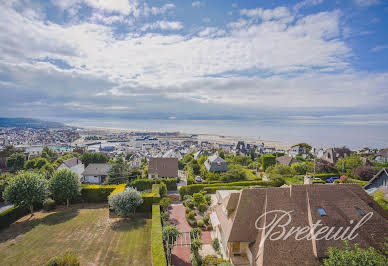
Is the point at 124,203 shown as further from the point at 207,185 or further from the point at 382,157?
the point at 382,157

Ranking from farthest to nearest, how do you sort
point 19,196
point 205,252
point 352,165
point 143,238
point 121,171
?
point 352,165 → point 121,171 → point 19,196 → point 143,238 → point 205,252

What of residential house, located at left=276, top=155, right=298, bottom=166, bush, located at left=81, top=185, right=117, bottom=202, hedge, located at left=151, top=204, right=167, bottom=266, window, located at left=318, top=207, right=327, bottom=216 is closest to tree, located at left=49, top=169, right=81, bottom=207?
bush, located at left=81, top=185, right=117, bottom=202

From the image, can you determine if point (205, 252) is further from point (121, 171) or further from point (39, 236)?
point (121, 171)

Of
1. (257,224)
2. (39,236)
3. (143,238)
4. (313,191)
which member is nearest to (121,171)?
(39,236)

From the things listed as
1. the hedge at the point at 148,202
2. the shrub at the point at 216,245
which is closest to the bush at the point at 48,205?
the hedge at the point at 148,202

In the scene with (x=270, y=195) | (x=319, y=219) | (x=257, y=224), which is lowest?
(x=257, y=224)

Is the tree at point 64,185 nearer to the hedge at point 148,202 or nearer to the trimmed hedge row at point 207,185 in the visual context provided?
the hedge at point 148,202

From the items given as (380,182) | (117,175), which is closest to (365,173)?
(380,182)
